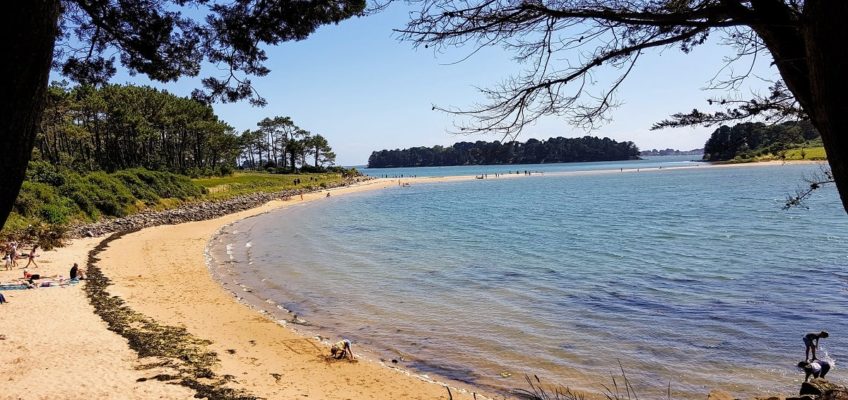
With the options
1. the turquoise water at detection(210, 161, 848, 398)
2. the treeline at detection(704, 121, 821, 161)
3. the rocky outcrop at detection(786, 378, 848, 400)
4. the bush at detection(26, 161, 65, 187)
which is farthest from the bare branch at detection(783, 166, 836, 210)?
the bush at detection(26, 161, 65, 187)

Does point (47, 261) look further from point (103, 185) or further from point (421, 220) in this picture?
point (421, 220)

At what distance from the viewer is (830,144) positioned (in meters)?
3.02

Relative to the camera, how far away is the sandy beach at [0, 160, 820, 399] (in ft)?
31.1

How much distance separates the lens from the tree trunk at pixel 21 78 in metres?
3.27

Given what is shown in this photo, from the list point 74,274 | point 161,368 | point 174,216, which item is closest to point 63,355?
point 161,368

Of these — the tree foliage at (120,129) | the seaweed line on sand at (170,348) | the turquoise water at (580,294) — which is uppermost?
the tree foliage at (120,129)

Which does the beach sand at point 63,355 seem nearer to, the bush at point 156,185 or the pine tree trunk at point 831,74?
the pine tree trunk at point 831,74

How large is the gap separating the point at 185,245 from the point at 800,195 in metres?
30.1

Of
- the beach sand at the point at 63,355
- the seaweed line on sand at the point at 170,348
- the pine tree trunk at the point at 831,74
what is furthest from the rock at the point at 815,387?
the beach sand at the point at 63,355

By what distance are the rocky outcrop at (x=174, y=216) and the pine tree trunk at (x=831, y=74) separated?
34035 mm

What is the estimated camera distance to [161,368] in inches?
406

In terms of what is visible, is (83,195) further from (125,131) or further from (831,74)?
(831,74)

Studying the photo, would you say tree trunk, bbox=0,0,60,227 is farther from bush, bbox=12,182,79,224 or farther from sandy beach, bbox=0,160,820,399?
bush, bbox=12,182,79,224

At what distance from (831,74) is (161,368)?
441 inches
